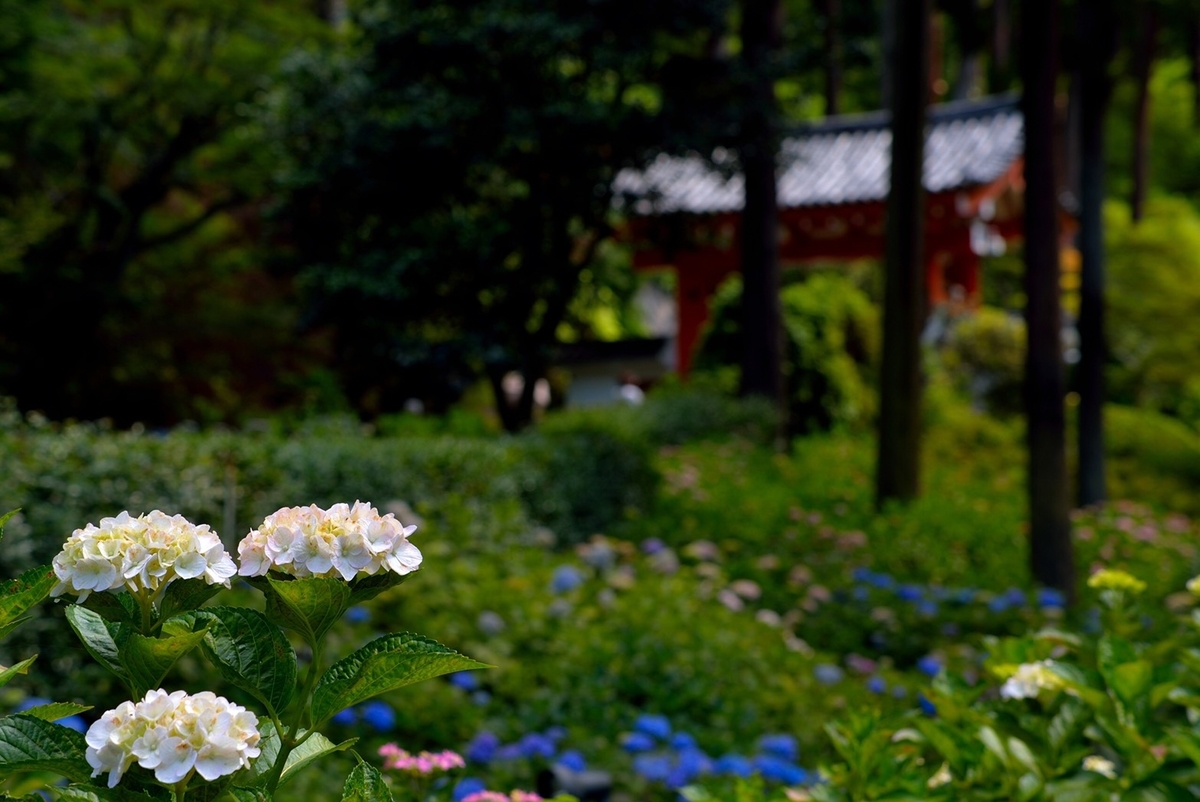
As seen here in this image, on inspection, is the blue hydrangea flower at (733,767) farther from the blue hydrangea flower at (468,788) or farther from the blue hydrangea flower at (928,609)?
the blue hydrangea flower at (928,609)

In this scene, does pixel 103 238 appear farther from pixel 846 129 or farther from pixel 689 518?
pixel 846 129

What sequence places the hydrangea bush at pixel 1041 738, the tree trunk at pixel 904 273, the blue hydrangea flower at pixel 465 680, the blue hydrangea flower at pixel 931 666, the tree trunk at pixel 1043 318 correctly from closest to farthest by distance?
the hydrangea bush at pixel 1041 738 < the blue hydrangea flower at pixel 465 680 < the blue hydrangea flower at pixel 931 666 < the tree trunk at pixel 1043 318 < the tree trunk at pixel 904 273

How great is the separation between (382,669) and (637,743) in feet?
9.21

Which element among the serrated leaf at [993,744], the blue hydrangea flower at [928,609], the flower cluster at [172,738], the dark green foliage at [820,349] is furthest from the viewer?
the dark green foliage at [820,349]

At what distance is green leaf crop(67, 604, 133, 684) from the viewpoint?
112cm

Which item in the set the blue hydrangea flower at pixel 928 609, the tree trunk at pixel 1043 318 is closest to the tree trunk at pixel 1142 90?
the tree trunk at pixel 1043 318

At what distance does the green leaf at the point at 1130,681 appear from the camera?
1843 mm

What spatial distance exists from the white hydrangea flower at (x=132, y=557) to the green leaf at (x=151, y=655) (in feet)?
0.19

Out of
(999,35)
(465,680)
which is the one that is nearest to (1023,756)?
(465,680)

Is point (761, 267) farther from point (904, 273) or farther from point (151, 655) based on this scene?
point (151, 655)

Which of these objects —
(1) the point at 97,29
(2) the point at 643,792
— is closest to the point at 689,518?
(2) the point at 643,792

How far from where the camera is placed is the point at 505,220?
923 cm

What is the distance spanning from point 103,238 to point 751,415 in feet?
21.4

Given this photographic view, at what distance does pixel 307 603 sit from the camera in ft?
3.68
